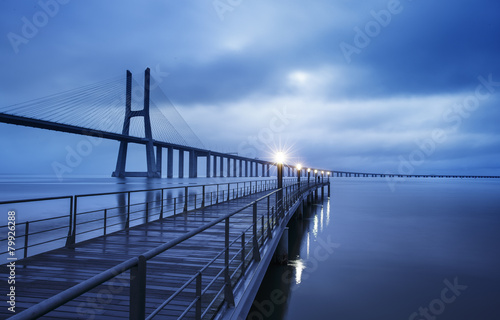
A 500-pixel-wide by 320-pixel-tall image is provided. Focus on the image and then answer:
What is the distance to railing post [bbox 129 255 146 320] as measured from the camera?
1636 mm

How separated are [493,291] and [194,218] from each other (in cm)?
908

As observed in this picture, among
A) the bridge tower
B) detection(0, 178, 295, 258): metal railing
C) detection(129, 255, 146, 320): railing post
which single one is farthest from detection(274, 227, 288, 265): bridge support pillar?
the bridge tower

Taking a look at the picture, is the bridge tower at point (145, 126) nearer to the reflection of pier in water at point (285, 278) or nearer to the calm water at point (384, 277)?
the calm water at point (384, 277)

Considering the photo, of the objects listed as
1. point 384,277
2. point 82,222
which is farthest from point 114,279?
point 384,277

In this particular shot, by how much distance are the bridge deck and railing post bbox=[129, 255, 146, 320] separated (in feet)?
6.16

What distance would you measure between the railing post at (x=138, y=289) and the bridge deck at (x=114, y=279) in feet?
6.16

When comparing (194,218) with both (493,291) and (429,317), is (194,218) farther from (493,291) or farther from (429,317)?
(493,291)

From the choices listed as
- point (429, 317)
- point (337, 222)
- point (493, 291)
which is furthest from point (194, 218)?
point (337, 222)

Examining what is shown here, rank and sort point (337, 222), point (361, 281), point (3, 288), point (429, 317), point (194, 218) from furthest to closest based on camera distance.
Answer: point (337, 222) → point (361, 281) → point (194, 218) → point (429, 317) → point (3, 288)

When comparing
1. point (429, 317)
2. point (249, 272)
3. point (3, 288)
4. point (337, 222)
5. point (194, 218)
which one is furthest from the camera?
point (337, 222)

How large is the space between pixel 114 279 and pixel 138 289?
289 cm

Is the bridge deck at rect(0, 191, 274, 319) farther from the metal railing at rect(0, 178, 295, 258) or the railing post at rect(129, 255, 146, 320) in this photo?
the railing post at rect(129, 255, 146, 320)

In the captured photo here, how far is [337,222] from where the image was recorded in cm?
2350

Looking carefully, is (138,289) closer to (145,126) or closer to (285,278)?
(285,278)
